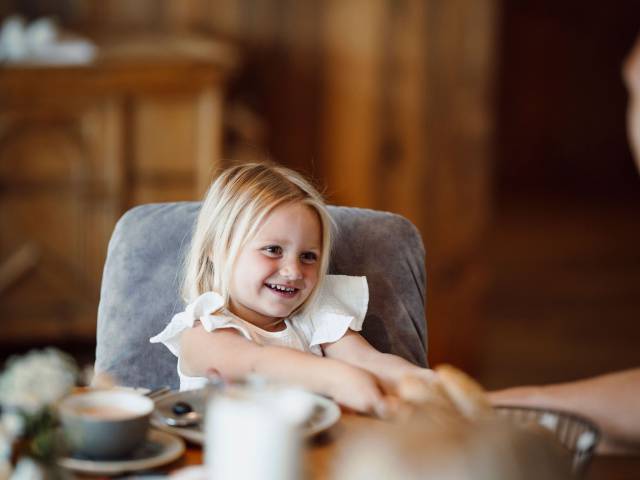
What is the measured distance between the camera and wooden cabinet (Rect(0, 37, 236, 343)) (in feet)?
11.4

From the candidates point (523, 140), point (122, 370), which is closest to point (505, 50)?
point (523, 140)

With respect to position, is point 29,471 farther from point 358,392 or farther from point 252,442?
point 358,392

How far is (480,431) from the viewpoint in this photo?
0.77 metres

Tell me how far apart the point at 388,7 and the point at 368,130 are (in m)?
0.50

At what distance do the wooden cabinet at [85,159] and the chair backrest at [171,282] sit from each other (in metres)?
1.81

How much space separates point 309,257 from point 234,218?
0.47 feet

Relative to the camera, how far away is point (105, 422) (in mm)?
1047

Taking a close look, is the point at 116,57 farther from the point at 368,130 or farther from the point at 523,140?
the point at 523,140

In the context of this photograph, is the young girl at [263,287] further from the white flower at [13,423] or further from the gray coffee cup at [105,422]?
the white flower at [13,423]

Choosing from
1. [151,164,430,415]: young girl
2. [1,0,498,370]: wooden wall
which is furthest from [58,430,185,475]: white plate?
[1,0,498,370]: wooden wall

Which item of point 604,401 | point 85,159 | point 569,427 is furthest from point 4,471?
point 85,159

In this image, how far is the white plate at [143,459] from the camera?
1052 mm

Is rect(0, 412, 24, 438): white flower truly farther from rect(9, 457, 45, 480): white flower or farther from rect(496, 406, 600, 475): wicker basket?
rect(496, 406, 600, 475): wicker basket

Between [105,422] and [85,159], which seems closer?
[105,422]
